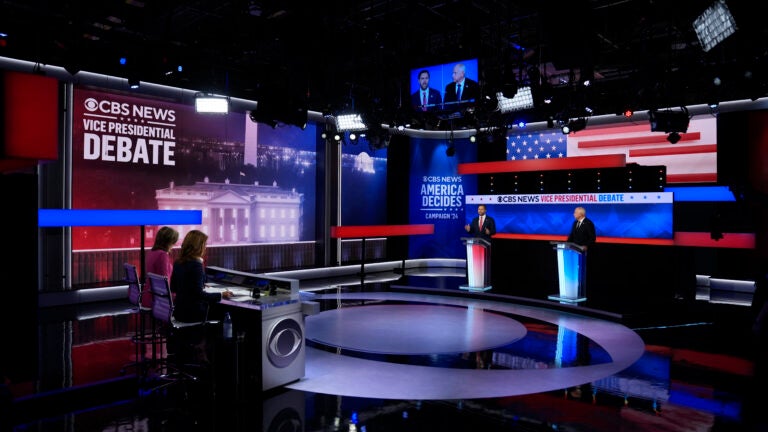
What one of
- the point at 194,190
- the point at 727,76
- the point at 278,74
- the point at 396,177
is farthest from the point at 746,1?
the point at 396,177

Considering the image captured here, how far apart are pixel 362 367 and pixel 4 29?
18.8ft

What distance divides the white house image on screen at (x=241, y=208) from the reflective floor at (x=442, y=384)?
3214 mm

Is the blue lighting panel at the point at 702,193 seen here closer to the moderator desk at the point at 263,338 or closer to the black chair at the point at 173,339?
the moderator desk at the point at 263,338

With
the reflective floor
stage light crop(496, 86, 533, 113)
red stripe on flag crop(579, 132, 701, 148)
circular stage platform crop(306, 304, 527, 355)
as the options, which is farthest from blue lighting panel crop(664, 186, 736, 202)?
circular stage platform crop(306, 304, 527, 355)

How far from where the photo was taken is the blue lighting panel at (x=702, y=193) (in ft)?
31.2

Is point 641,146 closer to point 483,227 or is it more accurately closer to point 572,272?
point 483,227

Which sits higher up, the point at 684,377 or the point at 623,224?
the point at 623,224

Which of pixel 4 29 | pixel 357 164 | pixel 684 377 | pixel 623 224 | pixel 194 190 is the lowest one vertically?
pixel 684 377

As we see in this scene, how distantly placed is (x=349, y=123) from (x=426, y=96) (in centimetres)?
273

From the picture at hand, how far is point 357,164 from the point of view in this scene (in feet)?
41.3

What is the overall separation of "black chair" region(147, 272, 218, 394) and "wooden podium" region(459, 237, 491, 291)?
503 cm

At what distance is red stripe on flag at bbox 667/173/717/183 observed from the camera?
10.3m

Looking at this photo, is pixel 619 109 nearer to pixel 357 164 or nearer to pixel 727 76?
pixel 727 76

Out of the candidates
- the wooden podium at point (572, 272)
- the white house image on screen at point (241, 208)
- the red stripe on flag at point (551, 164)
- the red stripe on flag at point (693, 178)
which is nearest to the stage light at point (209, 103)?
the white house image on screen at point (241, 208)
